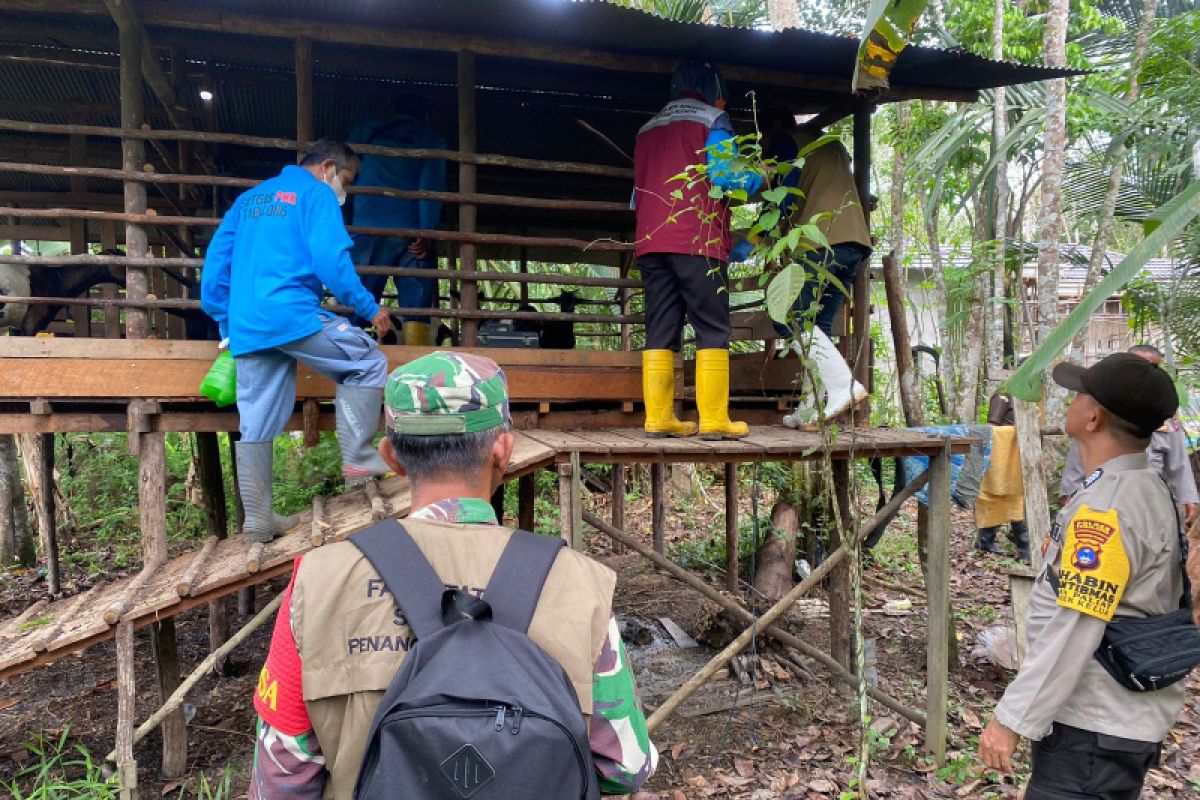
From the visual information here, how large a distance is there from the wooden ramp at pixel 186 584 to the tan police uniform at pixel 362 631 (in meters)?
2.36

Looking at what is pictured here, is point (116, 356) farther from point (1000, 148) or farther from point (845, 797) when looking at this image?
point (1000, 148)

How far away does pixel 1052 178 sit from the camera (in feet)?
18.8

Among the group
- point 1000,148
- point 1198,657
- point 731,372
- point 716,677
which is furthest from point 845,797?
point 1000,148

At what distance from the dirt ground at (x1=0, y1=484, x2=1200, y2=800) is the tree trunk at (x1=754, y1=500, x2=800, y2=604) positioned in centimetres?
36

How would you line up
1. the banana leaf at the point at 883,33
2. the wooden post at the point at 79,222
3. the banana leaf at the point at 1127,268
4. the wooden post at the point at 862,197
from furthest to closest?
1. the wooden post at the point at 79,222
2. the wooden post at the point at 862,197
3. the banana leaf at the point at 883,33
4. the banana leaf at the point at 1127,268

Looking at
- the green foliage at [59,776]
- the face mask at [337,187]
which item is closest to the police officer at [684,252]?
the face mask at [337,187]

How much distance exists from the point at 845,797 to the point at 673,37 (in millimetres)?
4393

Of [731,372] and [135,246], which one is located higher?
[135,246]

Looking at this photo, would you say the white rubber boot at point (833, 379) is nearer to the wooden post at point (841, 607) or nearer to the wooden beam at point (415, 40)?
the wooden post at point (841, 607)

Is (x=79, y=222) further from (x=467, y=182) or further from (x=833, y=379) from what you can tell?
(x=833, y=379)

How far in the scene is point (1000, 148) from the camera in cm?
761

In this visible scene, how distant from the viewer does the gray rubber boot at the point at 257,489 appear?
3.77 meters

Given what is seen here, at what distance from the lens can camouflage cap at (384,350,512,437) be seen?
55.6 inches

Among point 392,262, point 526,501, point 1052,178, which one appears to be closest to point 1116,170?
point 1052,178
